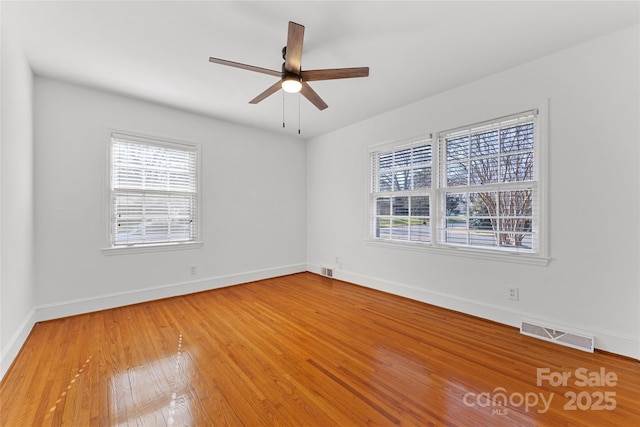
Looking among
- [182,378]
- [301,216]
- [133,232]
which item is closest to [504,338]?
[182,378]

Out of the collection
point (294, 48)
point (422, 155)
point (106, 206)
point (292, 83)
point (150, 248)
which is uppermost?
point (294, 48)

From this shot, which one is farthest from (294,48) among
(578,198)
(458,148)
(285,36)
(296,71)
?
(578,198)

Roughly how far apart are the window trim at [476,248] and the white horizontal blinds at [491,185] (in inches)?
2.3

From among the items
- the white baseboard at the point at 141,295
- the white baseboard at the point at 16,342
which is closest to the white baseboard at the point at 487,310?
the white baseboard at the point at 141,295

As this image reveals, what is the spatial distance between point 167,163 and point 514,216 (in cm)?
449

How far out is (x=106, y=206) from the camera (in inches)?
131

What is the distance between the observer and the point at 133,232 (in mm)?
3555

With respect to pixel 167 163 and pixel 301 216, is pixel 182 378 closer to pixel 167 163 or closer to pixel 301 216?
pixel 167 163

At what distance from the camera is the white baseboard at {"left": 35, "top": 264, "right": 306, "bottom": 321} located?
3.01 metres

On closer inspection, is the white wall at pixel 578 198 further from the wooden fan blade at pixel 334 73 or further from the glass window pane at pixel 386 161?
the wooden fan blade at pixel 334 73

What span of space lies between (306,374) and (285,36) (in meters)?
2.79

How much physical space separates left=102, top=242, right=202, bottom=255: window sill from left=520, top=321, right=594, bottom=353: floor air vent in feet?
A: 14.0

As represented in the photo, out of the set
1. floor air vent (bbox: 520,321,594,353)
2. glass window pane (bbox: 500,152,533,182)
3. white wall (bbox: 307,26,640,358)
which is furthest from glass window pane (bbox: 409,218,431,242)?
floor air vent (bbox: 520,321,594,353)

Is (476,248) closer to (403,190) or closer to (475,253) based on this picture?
(475,253)
